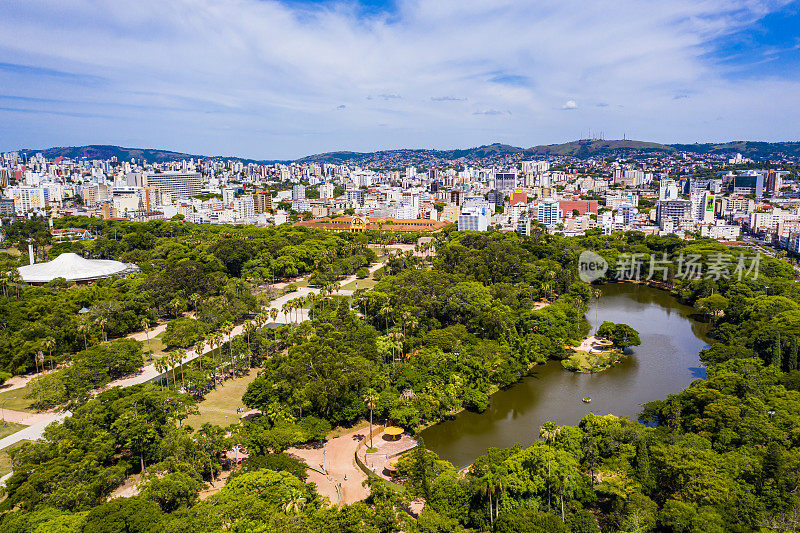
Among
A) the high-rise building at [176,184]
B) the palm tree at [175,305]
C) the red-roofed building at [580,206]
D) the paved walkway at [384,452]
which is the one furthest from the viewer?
the high-rise building at [176,184]

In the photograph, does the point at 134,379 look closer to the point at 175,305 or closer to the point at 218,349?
the point at 218,349

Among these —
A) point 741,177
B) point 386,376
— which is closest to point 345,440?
point 386,376

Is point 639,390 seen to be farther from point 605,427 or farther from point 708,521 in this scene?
point 708,521

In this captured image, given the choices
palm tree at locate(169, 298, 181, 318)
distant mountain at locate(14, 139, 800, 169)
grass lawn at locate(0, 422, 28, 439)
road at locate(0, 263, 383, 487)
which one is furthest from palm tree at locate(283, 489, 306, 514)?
distant mountain at locate(14, 139, 800, 169)

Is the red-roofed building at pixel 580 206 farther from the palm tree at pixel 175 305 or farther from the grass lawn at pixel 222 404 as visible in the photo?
the grass lawn at pixel 222 404

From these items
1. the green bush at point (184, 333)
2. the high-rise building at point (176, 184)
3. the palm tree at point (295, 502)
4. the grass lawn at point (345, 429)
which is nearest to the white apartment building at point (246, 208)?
the high-rise building at point (176, 184)

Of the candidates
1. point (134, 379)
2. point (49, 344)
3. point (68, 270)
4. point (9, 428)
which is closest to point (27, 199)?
point (68, 270)

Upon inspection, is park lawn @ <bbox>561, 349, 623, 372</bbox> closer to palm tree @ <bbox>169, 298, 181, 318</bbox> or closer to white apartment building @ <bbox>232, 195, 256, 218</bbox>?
palm tree @ <bbox>169, 298, 181, 318</bbox>
